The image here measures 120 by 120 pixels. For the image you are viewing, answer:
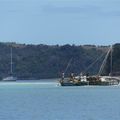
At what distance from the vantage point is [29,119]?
3386 inches

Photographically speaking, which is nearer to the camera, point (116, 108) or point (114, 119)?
point (114, 119)

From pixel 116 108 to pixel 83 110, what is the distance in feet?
12.9

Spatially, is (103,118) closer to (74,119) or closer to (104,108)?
(74,119)

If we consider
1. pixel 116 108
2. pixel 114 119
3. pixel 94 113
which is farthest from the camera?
pixel 116 108

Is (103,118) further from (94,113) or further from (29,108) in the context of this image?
(29,108)

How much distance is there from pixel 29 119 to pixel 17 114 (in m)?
7.44

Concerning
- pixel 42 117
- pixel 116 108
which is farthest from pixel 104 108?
pixel 42 117

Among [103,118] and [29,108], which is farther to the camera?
[29,108]

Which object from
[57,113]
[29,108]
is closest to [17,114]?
[57,113]

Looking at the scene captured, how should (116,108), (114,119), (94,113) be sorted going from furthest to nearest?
(116,108)
(94,113)
(114,119)

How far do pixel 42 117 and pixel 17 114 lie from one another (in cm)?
515

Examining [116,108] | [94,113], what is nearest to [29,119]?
[94,113]

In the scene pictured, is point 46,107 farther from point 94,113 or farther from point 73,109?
point 94,113

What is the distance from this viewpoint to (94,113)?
93.1m
